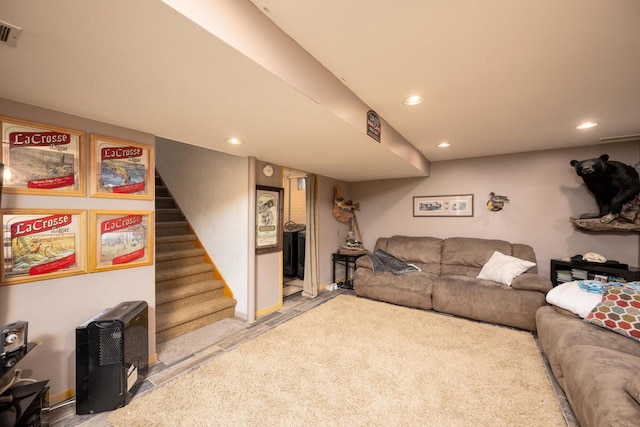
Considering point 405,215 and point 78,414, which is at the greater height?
point 405,215

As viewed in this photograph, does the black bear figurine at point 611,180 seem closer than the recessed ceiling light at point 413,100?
No

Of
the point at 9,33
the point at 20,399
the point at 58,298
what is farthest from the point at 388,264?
the point at 9,33

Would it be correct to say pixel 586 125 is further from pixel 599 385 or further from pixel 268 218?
pixel 268 218

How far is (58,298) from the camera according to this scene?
5.54 ft

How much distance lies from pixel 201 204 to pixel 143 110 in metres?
2.12

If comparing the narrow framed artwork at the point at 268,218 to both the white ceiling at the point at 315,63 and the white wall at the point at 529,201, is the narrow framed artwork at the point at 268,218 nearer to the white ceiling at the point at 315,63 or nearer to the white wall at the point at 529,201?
the white ceiling at the point at 315,63

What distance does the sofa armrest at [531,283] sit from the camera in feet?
9.05

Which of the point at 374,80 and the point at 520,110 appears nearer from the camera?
the point at 374,80

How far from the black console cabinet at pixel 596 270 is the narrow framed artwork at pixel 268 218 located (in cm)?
357

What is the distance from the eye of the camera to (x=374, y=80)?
1.70 metres

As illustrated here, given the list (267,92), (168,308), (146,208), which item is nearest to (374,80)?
(267,92)

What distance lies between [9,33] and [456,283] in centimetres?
405

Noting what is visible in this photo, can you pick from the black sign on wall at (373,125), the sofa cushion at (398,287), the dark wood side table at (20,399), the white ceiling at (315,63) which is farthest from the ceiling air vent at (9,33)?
the sofa cushion at (398,287)

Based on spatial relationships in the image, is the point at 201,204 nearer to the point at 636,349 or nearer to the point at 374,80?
the point at 374,80
